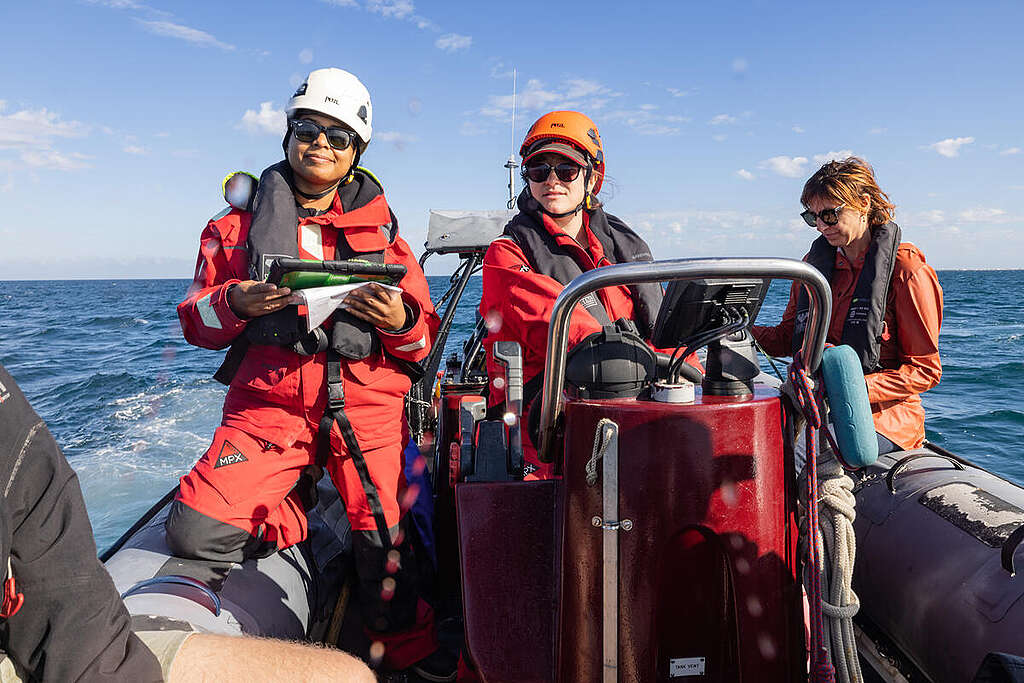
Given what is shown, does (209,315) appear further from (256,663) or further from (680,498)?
(680,498)

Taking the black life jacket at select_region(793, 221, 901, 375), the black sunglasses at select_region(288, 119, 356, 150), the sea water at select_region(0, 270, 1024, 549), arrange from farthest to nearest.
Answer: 1. the sea water at select_region(0, 270, 1024, 549)
2. the black life jacket at select_region(793, 221, 901, 375)
3. the black sunglasses at select_region(288, 119, 356, 150)

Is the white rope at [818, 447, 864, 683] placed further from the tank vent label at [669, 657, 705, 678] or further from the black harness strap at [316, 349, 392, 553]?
the black harness strap at [316, 349, 392, 553]

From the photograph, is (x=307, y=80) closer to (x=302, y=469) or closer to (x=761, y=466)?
(x=302, y=469)

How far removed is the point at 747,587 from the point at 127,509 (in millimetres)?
5935

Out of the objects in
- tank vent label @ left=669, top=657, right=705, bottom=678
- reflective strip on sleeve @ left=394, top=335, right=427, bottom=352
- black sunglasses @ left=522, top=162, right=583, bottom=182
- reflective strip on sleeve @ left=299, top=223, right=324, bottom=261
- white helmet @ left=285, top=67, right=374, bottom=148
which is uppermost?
white helmet @ left=285, top=67, right=374, bottom=148

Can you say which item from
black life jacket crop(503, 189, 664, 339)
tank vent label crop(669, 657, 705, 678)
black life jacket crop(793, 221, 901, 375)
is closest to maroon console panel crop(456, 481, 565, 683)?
tank vent label crop(669, 657, 705, 678)

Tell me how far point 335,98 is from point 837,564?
6.76 feet

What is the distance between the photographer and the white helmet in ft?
7.23

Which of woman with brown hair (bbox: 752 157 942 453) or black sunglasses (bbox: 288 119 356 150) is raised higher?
black sunglasses (bbox: 288 119 356 150)

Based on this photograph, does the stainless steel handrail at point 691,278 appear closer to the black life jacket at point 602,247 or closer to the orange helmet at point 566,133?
the black life jacket at point 602,247

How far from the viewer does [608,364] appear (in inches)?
49.9

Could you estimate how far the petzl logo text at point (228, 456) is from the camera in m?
2.05

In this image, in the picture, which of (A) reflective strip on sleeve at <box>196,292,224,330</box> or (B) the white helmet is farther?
(B) the white helmet

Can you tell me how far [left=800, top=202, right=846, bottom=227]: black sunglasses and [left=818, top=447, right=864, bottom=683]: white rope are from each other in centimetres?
164
